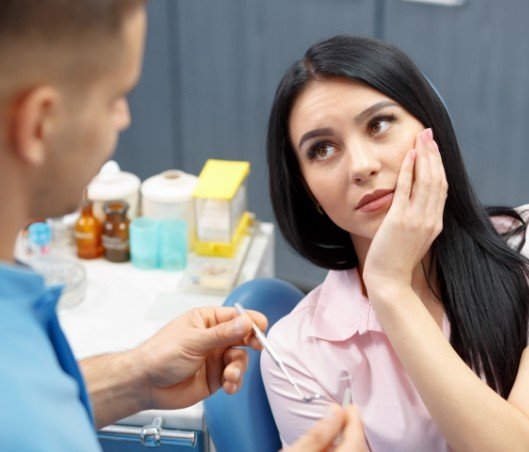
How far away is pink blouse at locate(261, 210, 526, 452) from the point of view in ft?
5.45

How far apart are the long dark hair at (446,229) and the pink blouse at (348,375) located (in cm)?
6

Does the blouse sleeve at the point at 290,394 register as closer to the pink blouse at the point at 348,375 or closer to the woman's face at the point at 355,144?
the pink blouse at the point at 348,375

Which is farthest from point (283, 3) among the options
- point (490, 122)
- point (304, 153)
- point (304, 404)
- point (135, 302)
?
point (304, 404)

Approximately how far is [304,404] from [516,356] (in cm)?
37

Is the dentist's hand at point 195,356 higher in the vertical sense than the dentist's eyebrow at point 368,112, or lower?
lower

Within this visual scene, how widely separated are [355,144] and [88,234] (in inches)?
37.1

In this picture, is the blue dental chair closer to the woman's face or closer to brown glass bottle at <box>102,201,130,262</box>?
the woman's face

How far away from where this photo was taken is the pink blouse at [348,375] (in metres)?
1.66

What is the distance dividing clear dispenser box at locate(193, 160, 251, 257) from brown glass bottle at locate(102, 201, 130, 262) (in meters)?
0.17

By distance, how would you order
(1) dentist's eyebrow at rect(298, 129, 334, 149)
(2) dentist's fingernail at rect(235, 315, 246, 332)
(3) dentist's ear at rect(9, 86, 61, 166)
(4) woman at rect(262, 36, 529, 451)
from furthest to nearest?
1. (1) dentist's eyebrow at rect(298, 129, 334, 149)
2. (4) woman at rect(262, 36, 529, 451)
3. (2) dentist's fingernail at rect(235, 315, 246, 332)
4. (3) dentist's ear at rect(9, 86, 61, 166)

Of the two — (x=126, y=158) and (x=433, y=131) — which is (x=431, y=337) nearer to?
(x=433, y=131)

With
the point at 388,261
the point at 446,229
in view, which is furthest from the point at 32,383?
the point at 446,229

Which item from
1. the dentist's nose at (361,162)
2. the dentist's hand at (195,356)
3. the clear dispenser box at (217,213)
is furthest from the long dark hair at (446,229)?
the clear dispenser box at (217,213)

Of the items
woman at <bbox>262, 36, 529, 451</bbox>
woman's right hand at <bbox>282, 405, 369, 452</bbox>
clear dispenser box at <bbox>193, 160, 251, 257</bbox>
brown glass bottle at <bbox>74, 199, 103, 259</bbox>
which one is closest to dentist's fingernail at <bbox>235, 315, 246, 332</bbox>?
woman at <bbox>262, 36, 529, 451</bbox>
